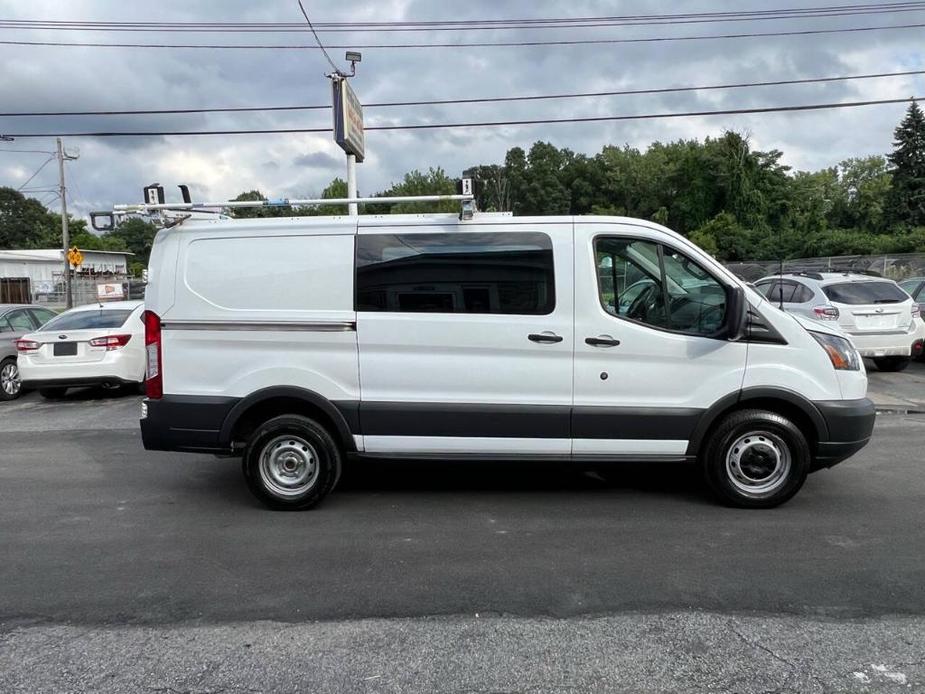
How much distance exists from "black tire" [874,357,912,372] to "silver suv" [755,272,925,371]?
499 mm

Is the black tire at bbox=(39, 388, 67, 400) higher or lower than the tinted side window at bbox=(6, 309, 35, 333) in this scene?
lower

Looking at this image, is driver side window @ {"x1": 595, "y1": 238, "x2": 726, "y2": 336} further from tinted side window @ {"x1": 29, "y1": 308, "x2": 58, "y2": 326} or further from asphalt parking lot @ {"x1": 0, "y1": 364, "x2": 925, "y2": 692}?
tinted side window @ {"x1": 29, "y1": 308, "x2": 58, "y2": 326}

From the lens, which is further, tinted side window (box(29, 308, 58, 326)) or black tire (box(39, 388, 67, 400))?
tinted side window (box(29, 308, 58, 326))

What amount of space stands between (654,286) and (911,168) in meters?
55.4

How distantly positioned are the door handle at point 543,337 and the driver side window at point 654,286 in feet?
1.38

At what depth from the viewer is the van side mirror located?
194 inches

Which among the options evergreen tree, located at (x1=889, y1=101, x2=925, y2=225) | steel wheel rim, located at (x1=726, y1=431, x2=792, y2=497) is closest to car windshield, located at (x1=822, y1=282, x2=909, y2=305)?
steel wheel rim, located at (x1=726, y1=431, x2=792, y2=497)

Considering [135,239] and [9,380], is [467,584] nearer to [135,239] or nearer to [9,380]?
[9,380]

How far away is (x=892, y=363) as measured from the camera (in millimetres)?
12109

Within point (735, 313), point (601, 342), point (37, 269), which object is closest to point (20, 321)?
point (601, 342)

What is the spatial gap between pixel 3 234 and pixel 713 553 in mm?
118552

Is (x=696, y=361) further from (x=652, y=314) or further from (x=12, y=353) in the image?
(x=12, y=353)

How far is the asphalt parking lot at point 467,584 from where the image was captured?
3205mm

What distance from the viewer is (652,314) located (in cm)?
509
